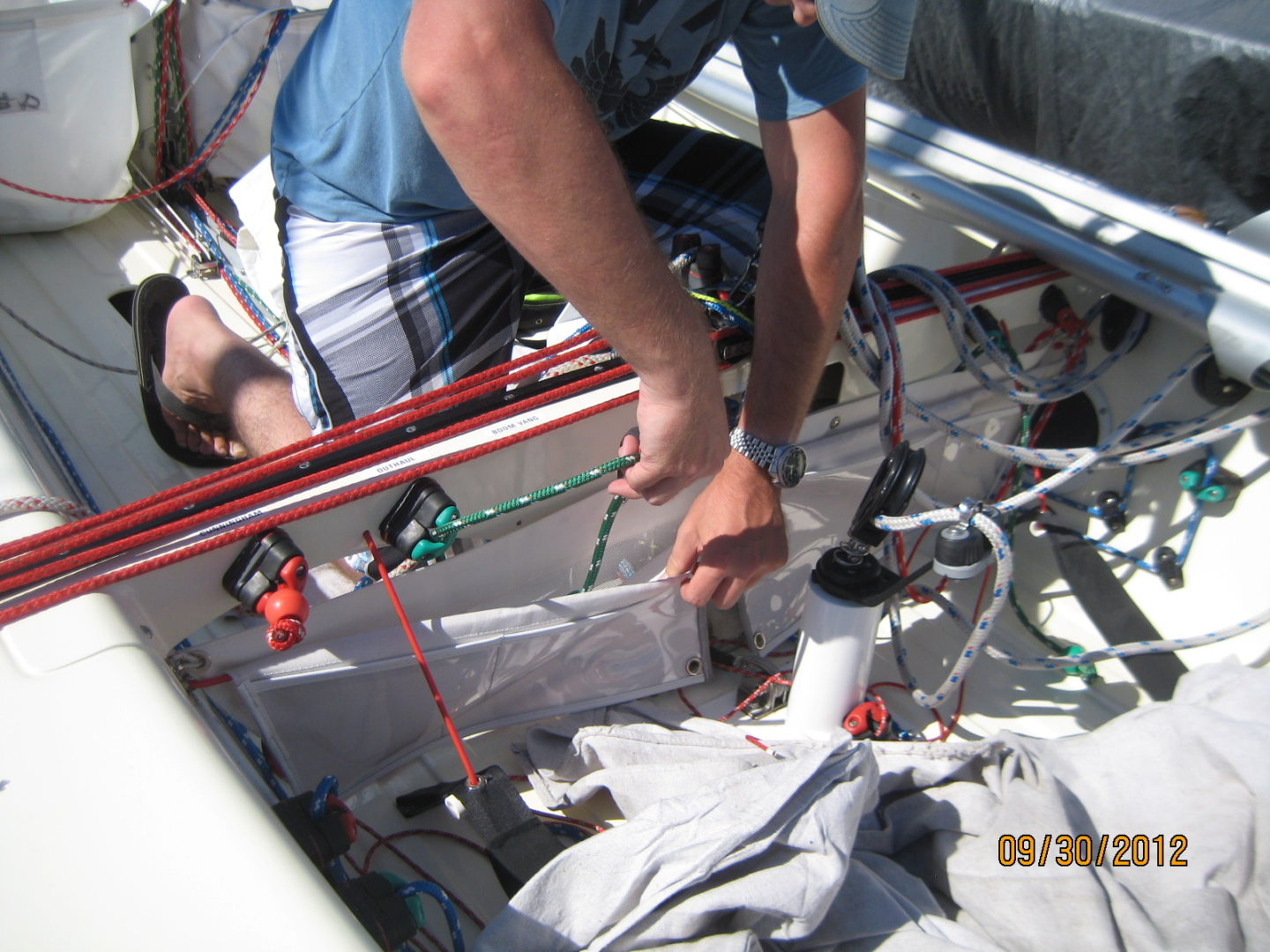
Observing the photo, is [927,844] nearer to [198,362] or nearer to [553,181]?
[553,181]

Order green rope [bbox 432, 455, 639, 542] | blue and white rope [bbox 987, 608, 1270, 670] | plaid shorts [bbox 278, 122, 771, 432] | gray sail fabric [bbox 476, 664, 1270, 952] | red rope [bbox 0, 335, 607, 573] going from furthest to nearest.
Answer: plaid shorts [bbox 278, 122, 771, 432] < blue and white rope [bbox 987, 608, 1270, 670] < green rope [bbox 432, 455, 639, 542] < red rope [bbox 0, 335, 607, 573] < gray sail fabric [bbox 476, 664, 1270, 952]

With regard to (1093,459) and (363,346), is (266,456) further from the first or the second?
(1093,459)

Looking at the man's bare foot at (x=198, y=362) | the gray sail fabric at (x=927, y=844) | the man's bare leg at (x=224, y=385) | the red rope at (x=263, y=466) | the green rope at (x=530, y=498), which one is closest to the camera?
the gray sail fabric at (x=927, y=844)

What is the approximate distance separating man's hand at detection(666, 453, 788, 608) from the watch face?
0.07 feet

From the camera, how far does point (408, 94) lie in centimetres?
122

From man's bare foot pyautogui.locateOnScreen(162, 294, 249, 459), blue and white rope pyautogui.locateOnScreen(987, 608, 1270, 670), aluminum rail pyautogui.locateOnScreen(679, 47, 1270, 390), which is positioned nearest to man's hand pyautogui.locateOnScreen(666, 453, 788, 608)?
A: blue and white rope pyautogui.locateOnScreen(987, 608, 1270, 670)

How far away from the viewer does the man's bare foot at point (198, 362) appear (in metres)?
1.72

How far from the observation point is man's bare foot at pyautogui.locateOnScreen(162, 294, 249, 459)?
1717 millimetres

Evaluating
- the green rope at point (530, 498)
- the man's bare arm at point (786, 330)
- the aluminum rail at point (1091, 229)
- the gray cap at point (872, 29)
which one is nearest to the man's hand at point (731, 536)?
the man's bare arm at point (786, 330)

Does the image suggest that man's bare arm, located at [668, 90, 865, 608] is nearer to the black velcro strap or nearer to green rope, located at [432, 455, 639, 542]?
green rope, located at [432, 455, 639, 542]

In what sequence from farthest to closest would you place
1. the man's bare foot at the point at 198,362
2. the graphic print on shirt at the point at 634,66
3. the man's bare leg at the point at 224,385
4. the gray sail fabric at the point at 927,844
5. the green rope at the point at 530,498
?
1. the man's bare foot at the point at 198,362
2. the man's bare leg at the point at 224,385
3. the graphic print on shirt at the point at 634,66
4. the green rope at the point at 530,498
5. the gray sail fabric at the point at 927,844

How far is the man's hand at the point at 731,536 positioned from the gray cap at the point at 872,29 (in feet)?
1.66

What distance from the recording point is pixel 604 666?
1.31m

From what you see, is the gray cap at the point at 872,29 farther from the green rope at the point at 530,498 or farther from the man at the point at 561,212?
the green rope at the point at 530,498
